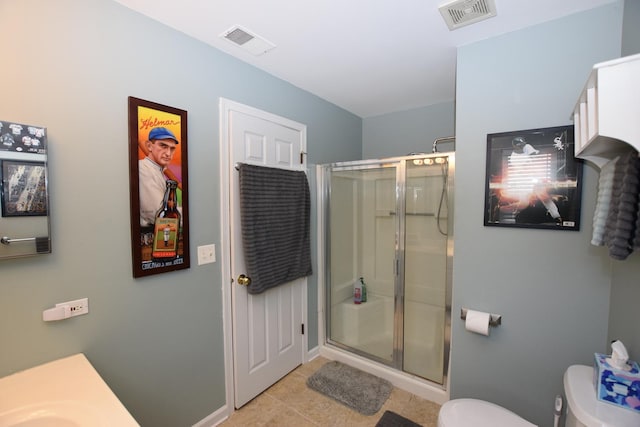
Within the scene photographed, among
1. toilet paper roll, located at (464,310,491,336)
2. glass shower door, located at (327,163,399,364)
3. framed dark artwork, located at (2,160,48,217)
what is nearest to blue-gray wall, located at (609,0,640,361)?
toilet paper roll, located at (464,310,491,336)

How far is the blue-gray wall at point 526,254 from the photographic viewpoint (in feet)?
4.81

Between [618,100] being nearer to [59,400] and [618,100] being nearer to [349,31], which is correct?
[349,31]

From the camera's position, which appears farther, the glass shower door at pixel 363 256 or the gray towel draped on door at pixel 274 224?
the glass shower door at pixel 363 256

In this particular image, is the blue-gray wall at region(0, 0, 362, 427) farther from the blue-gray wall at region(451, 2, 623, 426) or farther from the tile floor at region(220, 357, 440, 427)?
the blue-gray wall at region(451, 2, 623, 426)

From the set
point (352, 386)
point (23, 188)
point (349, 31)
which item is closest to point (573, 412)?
point (352, 386)

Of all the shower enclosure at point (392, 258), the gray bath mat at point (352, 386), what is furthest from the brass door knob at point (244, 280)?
the gray bath mat at point (352, 386)

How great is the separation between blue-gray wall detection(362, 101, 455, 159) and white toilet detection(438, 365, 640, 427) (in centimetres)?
216

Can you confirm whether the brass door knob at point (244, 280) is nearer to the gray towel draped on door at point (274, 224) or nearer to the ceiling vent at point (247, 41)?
the gray towel draped on door at point (274, 224)

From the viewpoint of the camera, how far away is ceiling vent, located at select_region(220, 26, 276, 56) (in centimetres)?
163

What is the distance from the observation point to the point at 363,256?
2941mm

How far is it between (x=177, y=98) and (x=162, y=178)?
481mm

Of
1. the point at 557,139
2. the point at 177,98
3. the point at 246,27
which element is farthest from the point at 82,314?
the point at 557,139

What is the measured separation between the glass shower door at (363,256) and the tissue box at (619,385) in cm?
149

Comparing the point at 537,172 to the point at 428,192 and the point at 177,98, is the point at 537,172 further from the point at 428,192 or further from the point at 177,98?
the point at 177,98
